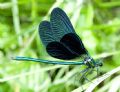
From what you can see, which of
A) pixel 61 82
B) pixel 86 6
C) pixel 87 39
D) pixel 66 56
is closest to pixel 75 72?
pixel 61 82

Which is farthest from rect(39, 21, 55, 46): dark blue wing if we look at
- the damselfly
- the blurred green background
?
the blurred green background

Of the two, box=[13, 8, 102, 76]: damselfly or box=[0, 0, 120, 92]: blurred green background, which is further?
box=[0, 0, 120, 92]: blurred green background

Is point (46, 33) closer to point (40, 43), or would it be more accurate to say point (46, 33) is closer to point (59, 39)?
point (59, 39)

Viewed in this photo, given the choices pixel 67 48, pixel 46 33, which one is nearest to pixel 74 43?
pixel 67 48

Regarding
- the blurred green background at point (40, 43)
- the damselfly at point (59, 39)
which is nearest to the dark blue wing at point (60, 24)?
the damselfly at point (59, 39)

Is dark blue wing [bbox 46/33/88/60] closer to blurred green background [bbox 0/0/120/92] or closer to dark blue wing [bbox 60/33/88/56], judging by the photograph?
dark blue wing [bbox 60/33/88/56]

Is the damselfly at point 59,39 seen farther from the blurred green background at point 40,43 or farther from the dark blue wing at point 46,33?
the blurred green background at point 40,43
